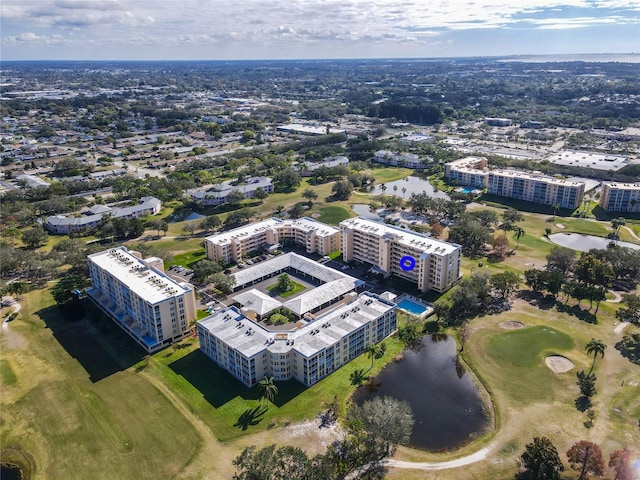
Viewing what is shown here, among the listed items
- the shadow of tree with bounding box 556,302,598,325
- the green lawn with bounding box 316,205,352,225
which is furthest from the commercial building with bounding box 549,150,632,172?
the shadow of tree with bounding box 556,302,598,325

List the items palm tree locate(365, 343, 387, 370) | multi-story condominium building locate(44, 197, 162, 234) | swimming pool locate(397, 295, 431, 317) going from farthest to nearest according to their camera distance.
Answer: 1. multi-story condominium building locate(44, 197, 162, 234)
2. swimming pool locate(397, 295, 431, 317)
3. palm tree locate(365, 343, 387, 370)

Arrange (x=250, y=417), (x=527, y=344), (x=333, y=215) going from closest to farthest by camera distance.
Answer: (x=250, y=417) → (x=527, y=344) → (x=333, y=215)

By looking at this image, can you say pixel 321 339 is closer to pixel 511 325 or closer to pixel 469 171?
pixel 511 325

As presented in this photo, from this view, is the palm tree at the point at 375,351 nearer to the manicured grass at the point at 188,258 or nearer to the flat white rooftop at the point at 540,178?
the manicured grass at the point at 188,258

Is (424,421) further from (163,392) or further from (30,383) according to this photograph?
(30,383)

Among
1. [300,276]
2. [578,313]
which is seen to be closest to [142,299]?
[300,276]

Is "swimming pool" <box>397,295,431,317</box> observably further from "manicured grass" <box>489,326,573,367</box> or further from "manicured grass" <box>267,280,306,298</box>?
"manicured grass" <box>267,280,306,298</box>

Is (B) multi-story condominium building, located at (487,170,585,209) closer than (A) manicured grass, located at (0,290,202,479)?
No
